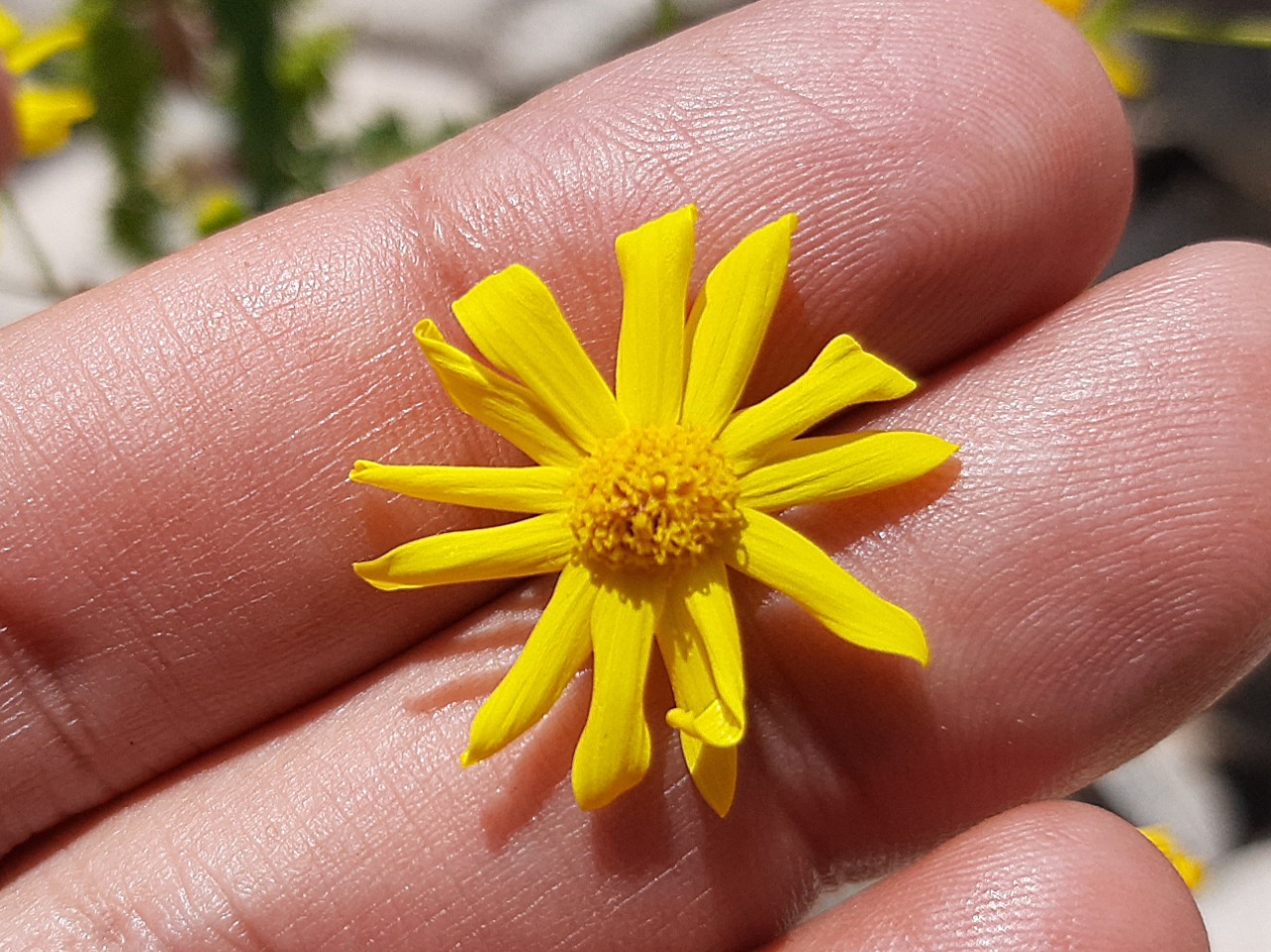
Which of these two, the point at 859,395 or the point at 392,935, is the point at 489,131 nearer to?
the point at 859,395

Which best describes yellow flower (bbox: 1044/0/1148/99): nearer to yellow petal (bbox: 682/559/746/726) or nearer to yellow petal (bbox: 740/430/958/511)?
yellow petal (bbox: 740/430/958/511)

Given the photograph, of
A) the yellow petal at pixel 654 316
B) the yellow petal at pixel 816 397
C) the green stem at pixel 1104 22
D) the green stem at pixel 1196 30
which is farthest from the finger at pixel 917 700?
the green stem at pixel 1104 22

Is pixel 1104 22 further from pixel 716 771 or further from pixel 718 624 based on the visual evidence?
pixel 716 771

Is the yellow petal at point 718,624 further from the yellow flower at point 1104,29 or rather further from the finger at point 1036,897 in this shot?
the yellow flower at point 1104,29

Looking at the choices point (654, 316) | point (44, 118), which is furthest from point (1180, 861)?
point (44, 118)

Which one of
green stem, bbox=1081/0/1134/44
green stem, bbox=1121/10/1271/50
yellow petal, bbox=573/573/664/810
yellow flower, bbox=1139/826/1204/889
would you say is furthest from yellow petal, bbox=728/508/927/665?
green stem, bbox=1081/0/1134/44

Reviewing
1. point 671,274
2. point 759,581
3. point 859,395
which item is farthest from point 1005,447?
point 671,274
